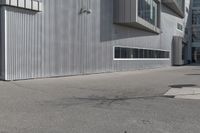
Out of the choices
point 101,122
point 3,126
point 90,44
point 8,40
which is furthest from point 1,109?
point 90,44

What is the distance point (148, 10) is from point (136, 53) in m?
5.18

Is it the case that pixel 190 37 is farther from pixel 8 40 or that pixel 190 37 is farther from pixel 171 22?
pixel 8 40

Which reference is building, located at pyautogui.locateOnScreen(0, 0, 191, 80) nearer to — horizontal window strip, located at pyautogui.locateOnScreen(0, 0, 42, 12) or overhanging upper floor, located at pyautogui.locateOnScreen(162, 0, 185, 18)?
horizontal window strip, located at pyautogui.locateOnScreen(0, 0, 42, 12)

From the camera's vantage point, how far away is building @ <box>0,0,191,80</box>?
19.4m

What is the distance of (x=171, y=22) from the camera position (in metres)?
61.3

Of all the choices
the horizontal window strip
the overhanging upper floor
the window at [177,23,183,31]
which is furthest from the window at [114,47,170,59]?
the window at [177,23,183,31]

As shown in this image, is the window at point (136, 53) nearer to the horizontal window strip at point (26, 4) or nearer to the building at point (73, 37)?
the building at point (73, 37)

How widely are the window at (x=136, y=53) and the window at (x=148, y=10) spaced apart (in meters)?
3.60

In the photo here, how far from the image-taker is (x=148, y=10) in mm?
39906

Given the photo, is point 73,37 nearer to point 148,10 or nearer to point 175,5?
point 148,10

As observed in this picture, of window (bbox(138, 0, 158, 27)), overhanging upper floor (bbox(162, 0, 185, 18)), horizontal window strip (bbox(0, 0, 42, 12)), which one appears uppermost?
overhanging upper floor (bbox(162, 0, 185, 18))

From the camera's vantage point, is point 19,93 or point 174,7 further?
point 174,7

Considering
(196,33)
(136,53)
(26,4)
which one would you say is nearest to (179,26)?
(196,33)

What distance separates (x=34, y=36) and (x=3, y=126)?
44.6ft
